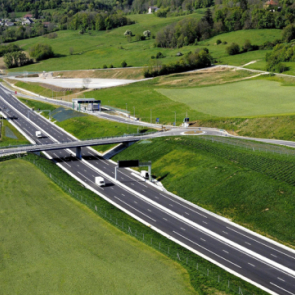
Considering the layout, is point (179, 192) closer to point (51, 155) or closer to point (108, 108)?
point (51, 155)

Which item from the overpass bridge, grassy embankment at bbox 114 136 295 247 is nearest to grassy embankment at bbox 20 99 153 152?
the overpass bridge

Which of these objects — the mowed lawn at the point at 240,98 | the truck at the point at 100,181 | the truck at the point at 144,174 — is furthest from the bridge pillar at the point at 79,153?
the mowed lawn at the point at 240,98

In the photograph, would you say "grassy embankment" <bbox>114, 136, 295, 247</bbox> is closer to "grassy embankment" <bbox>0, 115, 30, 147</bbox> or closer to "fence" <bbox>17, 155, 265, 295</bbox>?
"fence" <bbox>17, 155, 265, 295</bbox>

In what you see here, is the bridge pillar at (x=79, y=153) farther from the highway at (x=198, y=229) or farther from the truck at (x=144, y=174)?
the truck at (x=144, y=174)

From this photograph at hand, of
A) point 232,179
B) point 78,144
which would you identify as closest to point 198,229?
point 232,179

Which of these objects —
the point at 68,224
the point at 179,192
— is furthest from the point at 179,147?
the point at 68,224
